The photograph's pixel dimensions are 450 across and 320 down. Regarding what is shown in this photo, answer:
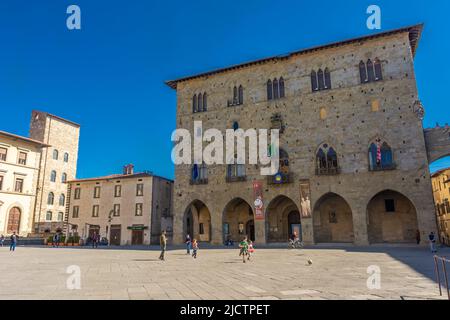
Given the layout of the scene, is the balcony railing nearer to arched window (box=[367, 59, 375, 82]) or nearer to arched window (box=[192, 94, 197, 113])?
arched window (box=[192, 94, 197, 113])

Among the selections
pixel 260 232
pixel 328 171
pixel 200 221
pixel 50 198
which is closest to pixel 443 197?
pixel 328 171

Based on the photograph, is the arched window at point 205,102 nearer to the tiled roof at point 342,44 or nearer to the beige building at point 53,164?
the tiled roof at point 342,44

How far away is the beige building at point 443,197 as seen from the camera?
39219mm

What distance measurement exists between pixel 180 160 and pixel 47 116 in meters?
28.3

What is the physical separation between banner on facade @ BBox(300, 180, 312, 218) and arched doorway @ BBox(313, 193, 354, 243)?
36.4 inches

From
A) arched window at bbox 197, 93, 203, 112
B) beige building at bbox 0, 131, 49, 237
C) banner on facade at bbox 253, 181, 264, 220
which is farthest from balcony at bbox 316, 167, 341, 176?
beige building at bbox 0, 131, 49, 237

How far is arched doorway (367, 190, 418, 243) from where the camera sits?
92.7ft

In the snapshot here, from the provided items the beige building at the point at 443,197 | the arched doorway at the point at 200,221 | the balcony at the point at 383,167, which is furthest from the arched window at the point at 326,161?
the beige building at the point at 443,197

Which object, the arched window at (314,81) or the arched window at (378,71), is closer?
the arched window at (378,71)

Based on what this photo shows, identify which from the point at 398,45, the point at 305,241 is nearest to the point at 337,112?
the point at 398,45

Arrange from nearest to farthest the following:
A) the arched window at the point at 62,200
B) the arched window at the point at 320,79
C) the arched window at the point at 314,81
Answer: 1. the arched window at the point at 320,79
2. the arched window at the point at 314,81
3. the arched window at the point at 62,200

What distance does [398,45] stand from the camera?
28.7m
